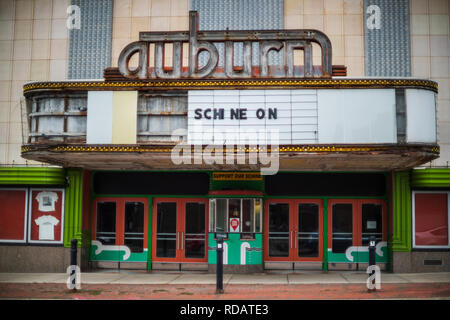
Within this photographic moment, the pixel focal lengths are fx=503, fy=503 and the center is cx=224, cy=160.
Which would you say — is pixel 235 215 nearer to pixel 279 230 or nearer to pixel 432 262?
pixel 279 230

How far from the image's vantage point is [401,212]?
15367 mm

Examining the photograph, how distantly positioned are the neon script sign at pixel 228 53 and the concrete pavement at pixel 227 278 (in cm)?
562

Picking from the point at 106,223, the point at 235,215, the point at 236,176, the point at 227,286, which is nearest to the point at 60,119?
the point at 106,223

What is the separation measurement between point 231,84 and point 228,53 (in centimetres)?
93

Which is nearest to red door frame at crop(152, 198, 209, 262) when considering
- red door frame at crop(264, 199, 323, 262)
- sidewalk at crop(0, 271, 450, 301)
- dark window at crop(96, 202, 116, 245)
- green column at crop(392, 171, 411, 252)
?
sidewalk at crop(0, 271, 450, 301)

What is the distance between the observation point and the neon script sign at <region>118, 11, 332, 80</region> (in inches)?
510

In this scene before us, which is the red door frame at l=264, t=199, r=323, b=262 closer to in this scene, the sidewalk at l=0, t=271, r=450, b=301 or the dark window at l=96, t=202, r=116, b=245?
the sidewalk at l=0, t=271, r=450, b=301

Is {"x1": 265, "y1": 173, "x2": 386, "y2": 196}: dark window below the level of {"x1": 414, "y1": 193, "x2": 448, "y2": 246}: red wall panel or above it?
above

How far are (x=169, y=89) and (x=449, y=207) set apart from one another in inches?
366

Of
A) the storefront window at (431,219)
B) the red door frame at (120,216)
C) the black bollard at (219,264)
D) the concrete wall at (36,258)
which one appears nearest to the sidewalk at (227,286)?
the black bollard at (219,264)

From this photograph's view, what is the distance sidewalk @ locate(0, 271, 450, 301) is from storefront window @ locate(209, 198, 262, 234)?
144cm

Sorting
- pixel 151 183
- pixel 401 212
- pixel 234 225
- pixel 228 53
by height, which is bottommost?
pixel 234 225

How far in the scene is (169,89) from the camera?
13016 mm

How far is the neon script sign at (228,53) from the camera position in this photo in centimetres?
1295
